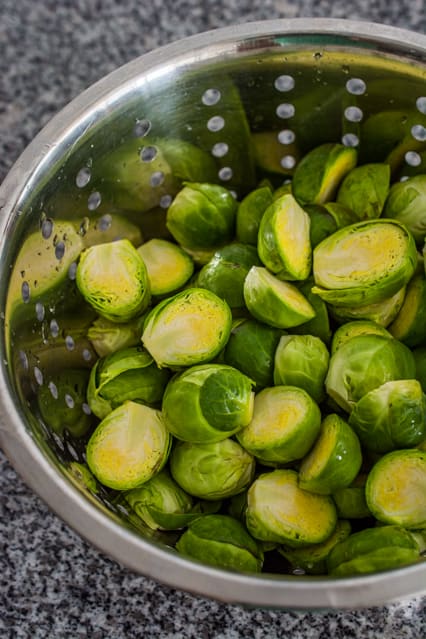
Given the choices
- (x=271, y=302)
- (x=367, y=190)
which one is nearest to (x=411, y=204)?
(x=367, y=190)

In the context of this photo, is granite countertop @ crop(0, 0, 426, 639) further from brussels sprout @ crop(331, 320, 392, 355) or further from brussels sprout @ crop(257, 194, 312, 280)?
brussels sprout @ crop(257, 194, 312, 280)

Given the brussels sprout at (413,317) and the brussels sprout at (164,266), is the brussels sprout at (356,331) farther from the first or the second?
the brussels sprout at (164,266)

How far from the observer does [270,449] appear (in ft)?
3.41

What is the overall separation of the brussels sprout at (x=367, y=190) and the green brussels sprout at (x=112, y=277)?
35 centimetres

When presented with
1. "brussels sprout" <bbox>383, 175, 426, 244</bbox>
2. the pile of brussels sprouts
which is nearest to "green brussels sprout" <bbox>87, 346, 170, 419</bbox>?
the pile of brussels sprouts

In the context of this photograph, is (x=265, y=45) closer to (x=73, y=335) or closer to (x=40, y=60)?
(x=73, y=335)

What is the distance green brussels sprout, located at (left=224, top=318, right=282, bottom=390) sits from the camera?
3.69ft

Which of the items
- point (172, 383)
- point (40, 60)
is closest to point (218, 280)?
point (172, 383)

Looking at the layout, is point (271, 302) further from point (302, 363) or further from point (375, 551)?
point (375, 551)

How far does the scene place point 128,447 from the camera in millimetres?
1046

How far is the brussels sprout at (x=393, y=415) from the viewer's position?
101 cm

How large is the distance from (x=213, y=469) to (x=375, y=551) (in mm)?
240

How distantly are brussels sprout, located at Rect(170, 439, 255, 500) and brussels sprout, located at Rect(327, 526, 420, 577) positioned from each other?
17 centimetres

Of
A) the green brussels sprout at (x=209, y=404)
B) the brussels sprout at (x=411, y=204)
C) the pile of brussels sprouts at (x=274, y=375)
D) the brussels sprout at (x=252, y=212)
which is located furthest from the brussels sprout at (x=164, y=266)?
the brussels sprout at (x=411, y=204)
